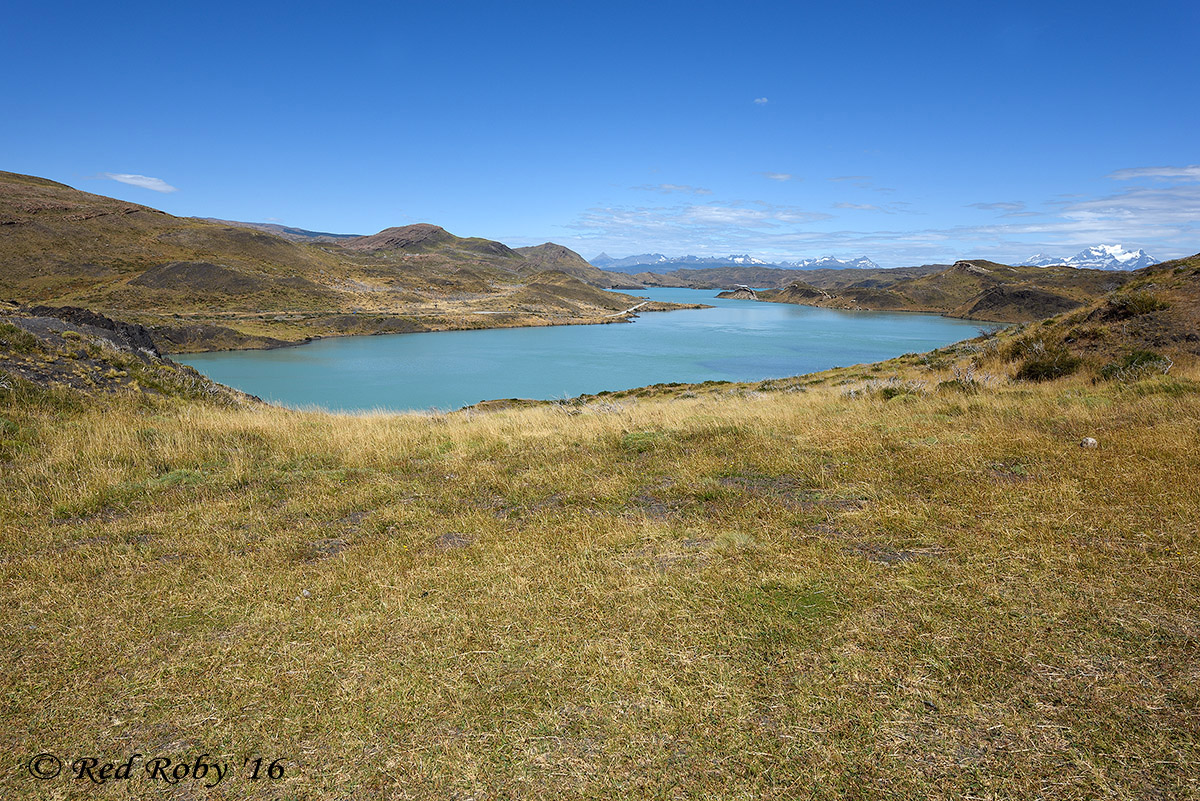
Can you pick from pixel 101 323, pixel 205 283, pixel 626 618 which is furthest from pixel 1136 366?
pixel 205 283

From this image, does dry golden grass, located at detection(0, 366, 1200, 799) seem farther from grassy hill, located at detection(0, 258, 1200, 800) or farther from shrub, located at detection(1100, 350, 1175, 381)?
shrub, located at detection(1100, 350, 1175, 381)

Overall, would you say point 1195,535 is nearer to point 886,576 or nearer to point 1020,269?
point 886,576

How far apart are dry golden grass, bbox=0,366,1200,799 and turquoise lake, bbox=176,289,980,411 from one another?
76.3ft

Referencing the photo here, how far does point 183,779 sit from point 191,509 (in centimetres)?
416

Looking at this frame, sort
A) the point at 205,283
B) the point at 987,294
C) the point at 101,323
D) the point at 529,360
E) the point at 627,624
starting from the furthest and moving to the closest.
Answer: the point at 987,294 < the point at 205,283 < the point at 529,360 < the point at 101,323 < the point at 627,624

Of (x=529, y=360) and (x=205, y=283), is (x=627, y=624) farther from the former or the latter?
(x=205, y=283)

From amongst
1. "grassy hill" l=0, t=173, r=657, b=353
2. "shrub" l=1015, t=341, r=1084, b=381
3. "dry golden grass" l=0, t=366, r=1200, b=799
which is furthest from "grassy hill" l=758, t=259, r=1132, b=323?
"dry golden grass" l=0, t=366, r=1200, b=799

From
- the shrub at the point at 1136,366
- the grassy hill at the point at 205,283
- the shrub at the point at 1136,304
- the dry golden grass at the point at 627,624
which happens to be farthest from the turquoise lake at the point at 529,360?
the shrub at the point at 1136,366

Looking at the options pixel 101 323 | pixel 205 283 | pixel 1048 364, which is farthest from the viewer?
pixel 205 283

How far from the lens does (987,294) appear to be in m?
132

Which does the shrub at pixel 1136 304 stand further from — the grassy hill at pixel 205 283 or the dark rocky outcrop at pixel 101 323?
the grassy hill at pixel 205 283

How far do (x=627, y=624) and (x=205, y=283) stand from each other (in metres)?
106

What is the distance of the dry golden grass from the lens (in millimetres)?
2775

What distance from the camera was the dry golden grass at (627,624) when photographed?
2.78 metres
